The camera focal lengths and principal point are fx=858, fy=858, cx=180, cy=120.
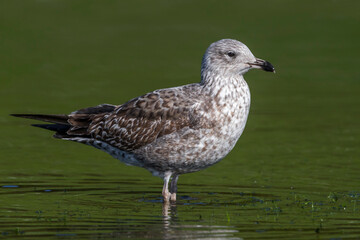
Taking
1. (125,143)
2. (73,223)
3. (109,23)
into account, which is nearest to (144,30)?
(109,23)

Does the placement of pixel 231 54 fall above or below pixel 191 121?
above

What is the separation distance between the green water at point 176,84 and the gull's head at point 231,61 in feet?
A: 6.91

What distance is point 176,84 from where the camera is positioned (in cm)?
2853

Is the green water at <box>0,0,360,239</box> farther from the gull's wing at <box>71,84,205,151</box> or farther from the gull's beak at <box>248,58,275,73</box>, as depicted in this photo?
the gull's beak at <box>248,58,275,73</box>

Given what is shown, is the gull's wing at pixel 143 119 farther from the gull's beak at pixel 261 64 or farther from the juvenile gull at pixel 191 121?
the gull's beak at pixel 261 64

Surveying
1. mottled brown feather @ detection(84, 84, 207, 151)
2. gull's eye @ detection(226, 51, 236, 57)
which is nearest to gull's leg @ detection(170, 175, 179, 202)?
mottled brown feather @ detection(84, 84, 207, 151)

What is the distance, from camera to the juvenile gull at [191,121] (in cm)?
1369

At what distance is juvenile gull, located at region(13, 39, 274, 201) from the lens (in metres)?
13.7

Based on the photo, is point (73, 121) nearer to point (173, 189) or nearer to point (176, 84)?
point (173, 189)

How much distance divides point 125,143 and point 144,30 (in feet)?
82.3

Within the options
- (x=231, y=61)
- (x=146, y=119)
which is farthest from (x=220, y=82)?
(x=146, y=119)

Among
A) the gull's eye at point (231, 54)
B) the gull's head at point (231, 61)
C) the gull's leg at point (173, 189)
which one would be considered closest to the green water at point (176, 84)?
the gull's leg at point (173, 189)

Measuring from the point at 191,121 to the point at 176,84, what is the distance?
14818 mm

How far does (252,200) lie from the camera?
13844 millimetres
